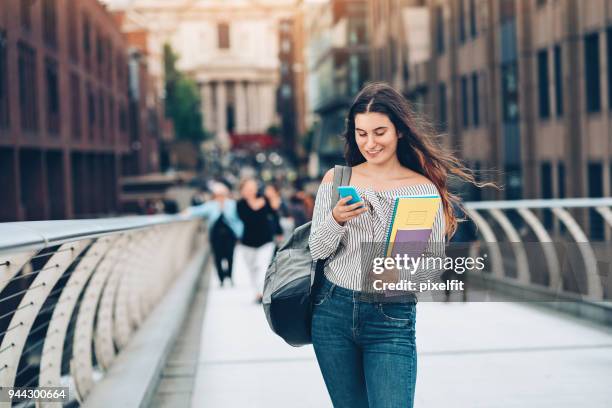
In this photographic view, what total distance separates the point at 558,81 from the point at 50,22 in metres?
16.0

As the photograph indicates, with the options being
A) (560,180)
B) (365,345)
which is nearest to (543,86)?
(560,180)

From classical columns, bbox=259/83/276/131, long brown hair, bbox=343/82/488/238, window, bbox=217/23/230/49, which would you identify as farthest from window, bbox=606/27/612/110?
window, bbox=217/23/230/49

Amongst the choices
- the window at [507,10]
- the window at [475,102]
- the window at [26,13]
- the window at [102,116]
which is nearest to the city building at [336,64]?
the window at [102,116]

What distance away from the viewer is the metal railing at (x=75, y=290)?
13.3 feet

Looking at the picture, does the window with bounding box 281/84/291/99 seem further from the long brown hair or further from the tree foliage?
the long brown hair

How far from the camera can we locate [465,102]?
115 ft

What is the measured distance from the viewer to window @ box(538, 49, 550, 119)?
89.2 feet

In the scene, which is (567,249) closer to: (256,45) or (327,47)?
(327,47)

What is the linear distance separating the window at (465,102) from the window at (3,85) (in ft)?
52.1

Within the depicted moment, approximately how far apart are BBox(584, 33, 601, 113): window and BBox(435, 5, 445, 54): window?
1415 cm

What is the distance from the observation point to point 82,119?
37.9 metres

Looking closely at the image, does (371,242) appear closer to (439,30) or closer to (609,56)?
(609,56)

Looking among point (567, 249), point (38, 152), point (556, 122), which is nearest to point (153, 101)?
point (38, 152)

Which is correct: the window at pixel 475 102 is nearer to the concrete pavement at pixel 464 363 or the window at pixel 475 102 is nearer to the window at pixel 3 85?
the window at pixel 3 85
